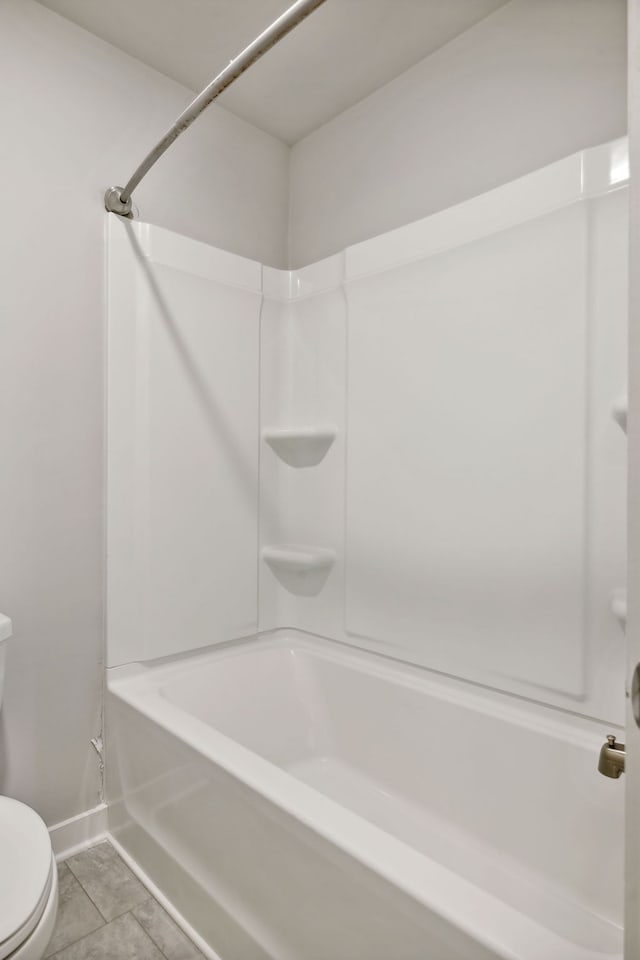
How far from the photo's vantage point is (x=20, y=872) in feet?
3.37

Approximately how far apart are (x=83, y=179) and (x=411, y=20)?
113 cm

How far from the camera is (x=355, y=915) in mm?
935

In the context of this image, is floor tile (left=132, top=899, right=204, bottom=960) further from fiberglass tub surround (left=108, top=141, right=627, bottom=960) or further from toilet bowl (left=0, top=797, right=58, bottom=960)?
toilet bowl (left=0, top=797, right=58, bottom=960)

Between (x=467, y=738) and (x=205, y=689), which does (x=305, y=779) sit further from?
(x=467, y=738)

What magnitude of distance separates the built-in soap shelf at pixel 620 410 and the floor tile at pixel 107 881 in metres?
1.78

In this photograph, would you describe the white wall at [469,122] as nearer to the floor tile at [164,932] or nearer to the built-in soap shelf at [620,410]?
the built-in soap shelf at [620,410]

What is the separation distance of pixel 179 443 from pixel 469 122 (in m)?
1.40

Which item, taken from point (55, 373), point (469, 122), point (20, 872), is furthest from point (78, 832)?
point (469, 122)

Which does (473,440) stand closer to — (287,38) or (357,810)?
(357,810)

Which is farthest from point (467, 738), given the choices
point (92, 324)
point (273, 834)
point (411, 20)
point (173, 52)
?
point (173, 52)

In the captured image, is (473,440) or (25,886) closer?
(25,886)

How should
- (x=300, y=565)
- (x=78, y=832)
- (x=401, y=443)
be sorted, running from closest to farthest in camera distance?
(x=78, y=832) < (x=401, y=443) < (x=300, y=565)

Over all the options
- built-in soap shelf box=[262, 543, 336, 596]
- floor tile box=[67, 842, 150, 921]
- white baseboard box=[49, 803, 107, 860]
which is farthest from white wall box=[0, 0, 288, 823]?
built-in soap shelf box=[262, 543, 336, 596]

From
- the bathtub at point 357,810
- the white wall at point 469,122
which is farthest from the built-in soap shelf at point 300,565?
the white wall at point 469,122
